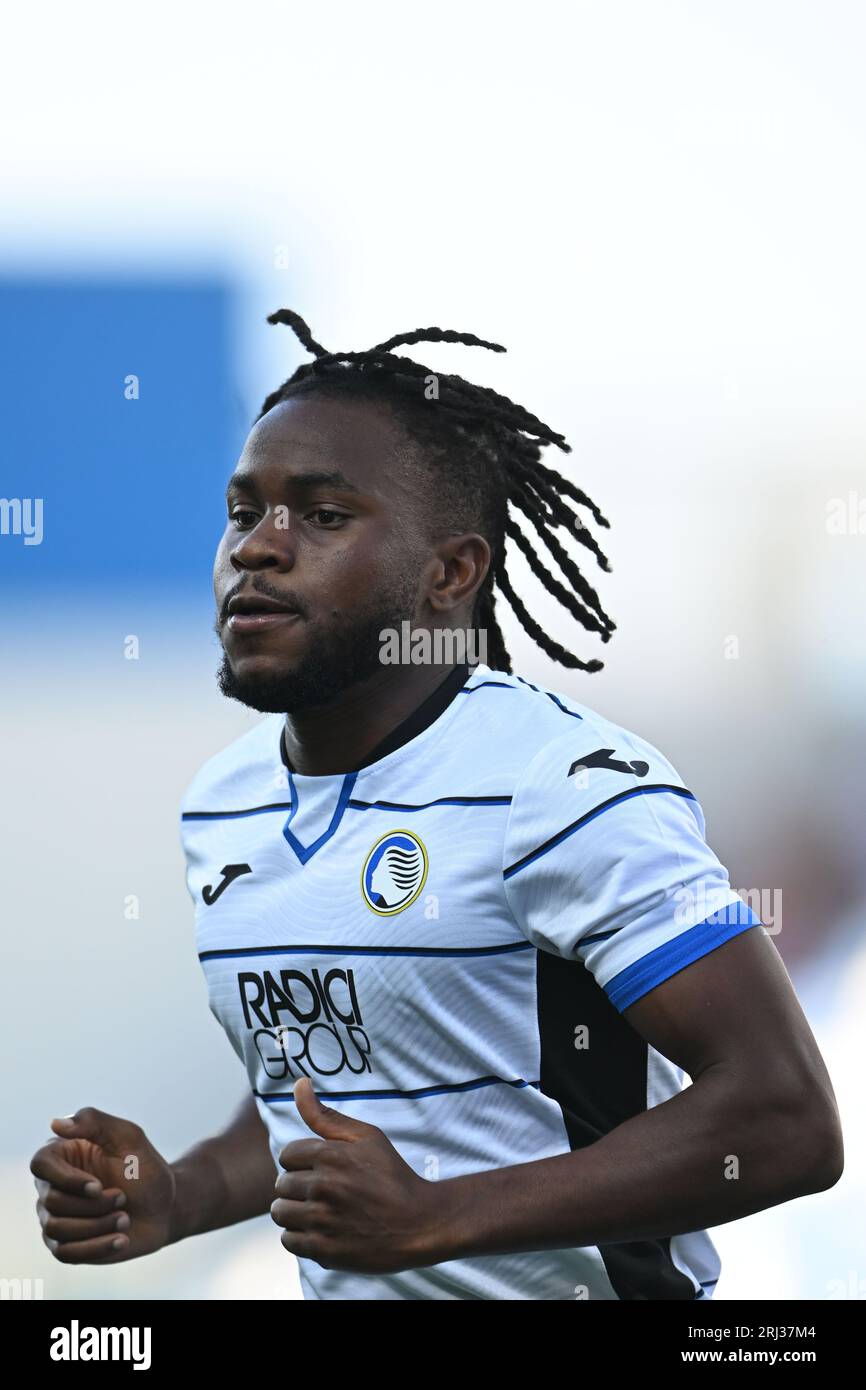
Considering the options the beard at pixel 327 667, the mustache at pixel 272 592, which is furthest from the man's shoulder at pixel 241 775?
the mustache at pixel 272 592

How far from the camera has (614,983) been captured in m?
1.60

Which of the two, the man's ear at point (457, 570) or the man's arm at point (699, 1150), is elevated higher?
the man's ear at point (457, 570)

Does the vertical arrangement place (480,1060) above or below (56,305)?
below

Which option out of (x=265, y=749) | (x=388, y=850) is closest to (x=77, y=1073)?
(x=265, y=749)

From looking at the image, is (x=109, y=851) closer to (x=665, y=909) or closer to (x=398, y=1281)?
(x=398, y=1281)

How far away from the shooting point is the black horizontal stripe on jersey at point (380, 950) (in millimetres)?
1746

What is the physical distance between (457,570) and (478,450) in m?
0.21

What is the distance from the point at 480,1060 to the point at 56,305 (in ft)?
11.4

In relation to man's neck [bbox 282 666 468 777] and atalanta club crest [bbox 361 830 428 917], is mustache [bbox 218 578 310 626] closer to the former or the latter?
man's neck [bbox 282 666 468 777]

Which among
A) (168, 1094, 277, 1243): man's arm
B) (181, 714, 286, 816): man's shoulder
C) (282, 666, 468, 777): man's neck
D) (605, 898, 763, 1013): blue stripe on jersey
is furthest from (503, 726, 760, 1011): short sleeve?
(168, 1094, 277, 1243): man's arm

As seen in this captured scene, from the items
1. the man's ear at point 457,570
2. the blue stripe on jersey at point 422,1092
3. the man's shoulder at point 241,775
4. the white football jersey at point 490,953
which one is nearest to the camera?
the white football jersey at point 490,953

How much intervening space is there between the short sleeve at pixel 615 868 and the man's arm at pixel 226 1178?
2.27 ft

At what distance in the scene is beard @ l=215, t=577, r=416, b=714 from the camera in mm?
1873

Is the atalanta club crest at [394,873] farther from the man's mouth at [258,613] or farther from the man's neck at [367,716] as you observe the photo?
the man's mouth at [258,613]
